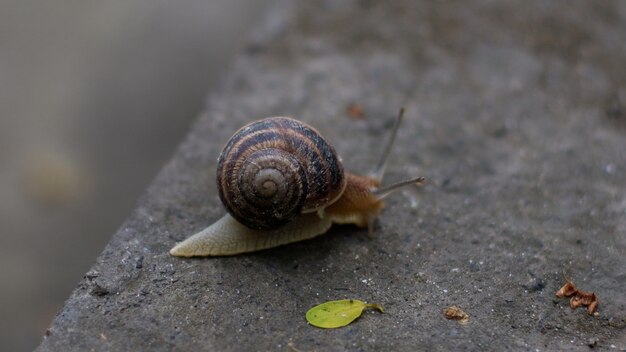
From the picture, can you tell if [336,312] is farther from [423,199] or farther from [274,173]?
[423,199]

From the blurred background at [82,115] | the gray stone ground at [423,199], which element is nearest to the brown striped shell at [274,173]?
the gray stone ground at [423,199]

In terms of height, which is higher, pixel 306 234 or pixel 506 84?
pixel 506 84

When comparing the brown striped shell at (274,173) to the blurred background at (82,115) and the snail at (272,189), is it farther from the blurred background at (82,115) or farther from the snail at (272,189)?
the blurred background at (82,115)

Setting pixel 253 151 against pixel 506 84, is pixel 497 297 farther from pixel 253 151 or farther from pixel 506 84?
pixel 506 84

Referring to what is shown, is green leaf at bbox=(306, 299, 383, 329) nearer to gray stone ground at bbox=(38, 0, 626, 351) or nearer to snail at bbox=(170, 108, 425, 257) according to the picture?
gray stone ground at bbox=(38, 0, 626, 351)

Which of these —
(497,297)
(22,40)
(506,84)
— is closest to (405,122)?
(506,84)

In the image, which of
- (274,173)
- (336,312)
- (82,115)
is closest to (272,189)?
(274,173)
